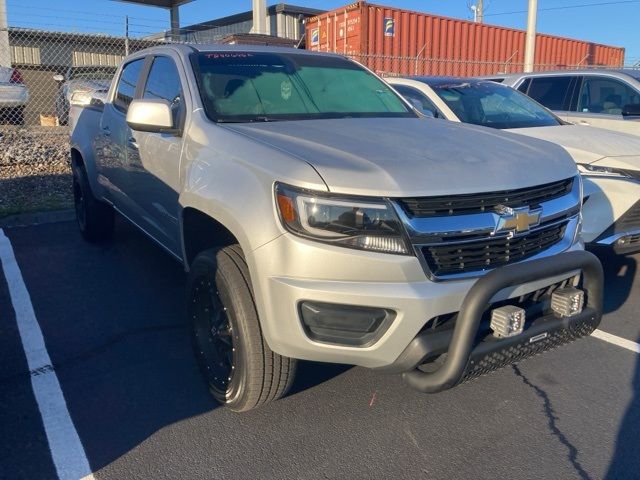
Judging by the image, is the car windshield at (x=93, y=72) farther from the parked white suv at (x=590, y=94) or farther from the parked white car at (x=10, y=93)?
the parked white suv at (x=590, y=94)

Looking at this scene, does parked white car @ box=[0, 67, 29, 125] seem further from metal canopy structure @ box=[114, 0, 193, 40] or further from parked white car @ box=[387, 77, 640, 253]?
metal canopy structure @ box=[114, 0, 193, 40]

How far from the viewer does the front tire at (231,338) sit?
2750 millimetres

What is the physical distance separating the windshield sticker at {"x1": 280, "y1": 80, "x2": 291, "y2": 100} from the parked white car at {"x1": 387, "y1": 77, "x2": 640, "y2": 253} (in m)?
1.37

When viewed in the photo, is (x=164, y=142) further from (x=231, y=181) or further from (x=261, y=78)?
(x=231, y=181)

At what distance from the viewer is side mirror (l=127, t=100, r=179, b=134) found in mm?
3424

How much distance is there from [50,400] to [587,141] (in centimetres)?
450

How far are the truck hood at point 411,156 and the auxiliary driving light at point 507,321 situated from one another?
0.53 meters

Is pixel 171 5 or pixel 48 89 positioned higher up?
pixel 171 5

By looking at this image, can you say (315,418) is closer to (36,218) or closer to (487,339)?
(487,339)

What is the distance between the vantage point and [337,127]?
3375mm

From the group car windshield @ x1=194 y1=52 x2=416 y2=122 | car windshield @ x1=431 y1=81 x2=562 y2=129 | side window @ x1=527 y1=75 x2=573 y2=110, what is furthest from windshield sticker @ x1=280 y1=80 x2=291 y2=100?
side window @ x1=527 y1=75 x2=573 y2=110

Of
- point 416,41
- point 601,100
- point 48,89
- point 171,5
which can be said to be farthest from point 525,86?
point 171,5

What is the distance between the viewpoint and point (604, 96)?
732 centimetres

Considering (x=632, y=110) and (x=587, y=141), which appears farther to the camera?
(x=632, y=110)
